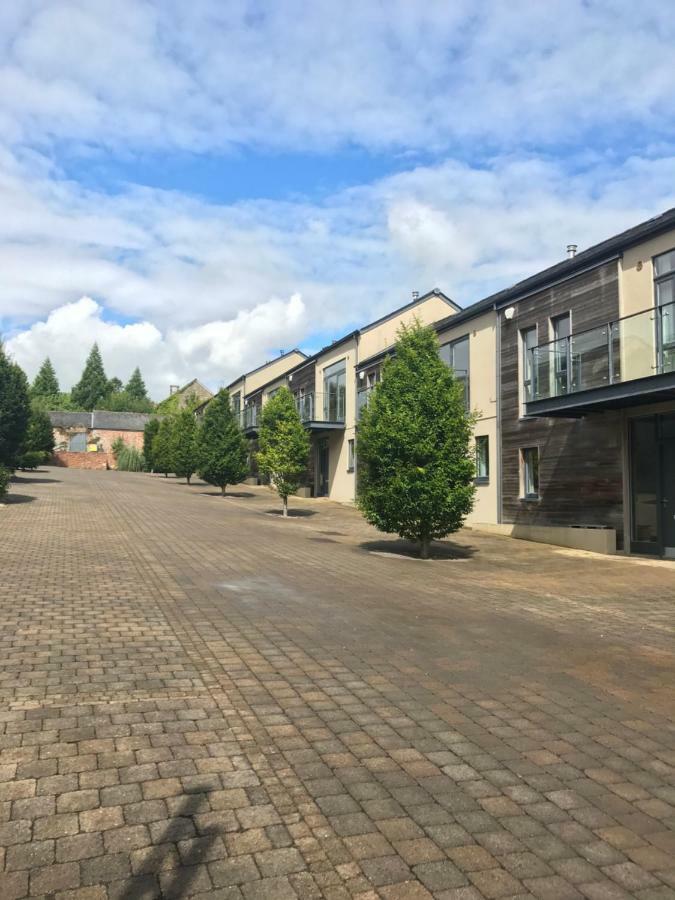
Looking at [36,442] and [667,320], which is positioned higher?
[667,320]

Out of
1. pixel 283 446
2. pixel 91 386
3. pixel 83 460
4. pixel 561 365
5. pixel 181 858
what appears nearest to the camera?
pixel 181 858

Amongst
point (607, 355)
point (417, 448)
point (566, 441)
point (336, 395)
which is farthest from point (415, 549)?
point (336, 395)

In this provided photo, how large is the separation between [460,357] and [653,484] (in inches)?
355

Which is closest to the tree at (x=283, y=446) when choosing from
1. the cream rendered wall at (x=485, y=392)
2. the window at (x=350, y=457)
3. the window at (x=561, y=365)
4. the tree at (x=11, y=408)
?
the window at (x=350, y=457)

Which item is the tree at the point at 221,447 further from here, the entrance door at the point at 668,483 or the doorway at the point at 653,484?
the entrance door at the point at 668,483

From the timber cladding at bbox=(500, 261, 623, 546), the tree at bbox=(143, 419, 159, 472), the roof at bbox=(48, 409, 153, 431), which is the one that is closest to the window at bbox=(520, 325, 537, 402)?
the timber cladding at bbox=(500, 261, 623, 546)

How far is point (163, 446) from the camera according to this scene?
51.2 meters

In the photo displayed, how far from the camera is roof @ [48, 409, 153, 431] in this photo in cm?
8462

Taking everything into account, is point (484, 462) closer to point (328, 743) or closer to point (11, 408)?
point (11, 408)

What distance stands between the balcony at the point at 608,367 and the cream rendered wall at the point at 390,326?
44.8 ft

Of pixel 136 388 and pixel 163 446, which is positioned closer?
pixel 163 446

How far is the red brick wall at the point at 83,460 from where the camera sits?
68.2m

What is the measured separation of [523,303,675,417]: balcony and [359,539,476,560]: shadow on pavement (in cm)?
377

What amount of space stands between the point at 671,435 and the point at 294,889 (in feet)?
47.9
